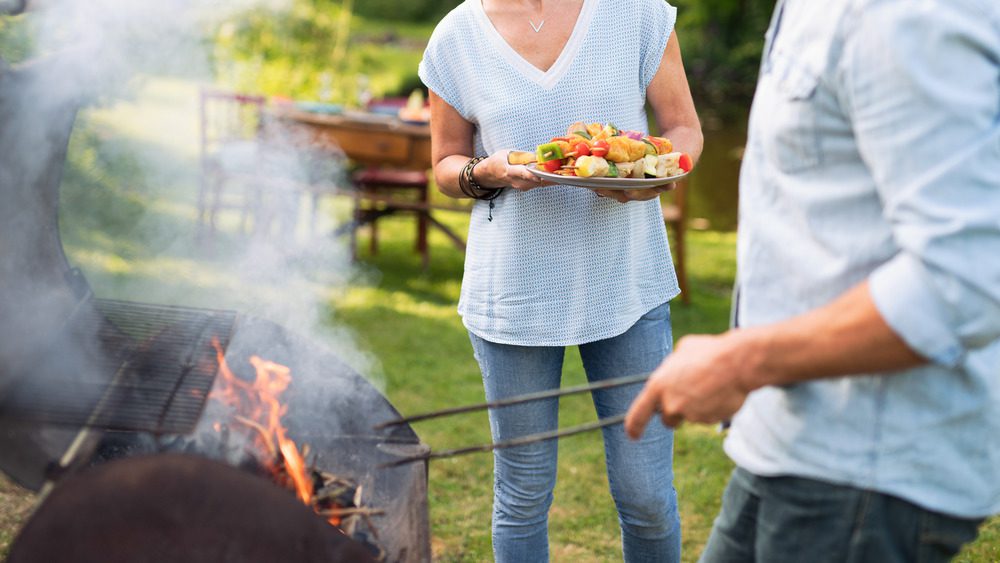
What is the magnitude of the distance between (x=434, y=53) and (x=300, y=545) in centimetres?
123

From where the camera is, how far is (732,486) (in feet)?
4.78

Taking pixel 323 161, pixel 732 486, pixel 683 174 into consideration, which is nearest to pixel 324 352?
pixel 683 174

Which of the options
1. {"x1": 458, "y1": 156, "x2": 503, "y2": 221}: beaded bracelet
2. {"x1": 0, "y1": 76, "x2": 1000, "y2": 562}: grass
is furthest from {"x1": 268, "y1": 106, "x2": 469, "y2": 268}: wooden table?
{"x1": 458, "y1": 156, "x2": 503, "y2": 221}: beaded bracelet

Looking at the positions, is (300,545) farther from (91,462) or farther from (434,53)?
(434,53)

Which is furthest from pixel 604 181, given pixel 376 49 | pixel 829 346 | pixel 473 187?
pixel 376 49

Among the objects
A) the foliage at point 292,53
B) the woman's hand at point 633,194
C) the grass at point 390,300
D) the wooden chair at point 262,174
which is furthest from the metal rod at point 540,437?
the foliage at point 292,53

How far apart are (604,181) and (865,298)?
0.96 metres

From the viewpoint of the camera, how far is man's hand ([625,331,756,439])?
4.07ft

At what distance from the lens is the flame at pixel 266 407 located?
91.7 inches

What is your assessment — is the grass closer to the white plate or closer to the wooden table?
the wooden table

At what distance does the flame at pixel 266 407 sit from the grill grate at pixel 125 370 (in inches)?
3.3

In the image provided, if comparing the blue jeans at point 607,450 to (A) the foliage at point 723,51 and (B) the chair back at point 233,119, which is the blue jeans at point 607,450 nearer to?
(B) the chair back at point 233,119

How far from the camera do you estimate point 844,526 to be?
1.28 metres

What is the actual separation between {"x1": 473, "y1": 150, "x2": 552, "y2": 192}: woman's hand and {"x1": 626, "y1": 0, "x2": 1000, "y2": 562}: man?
2.34 ft
